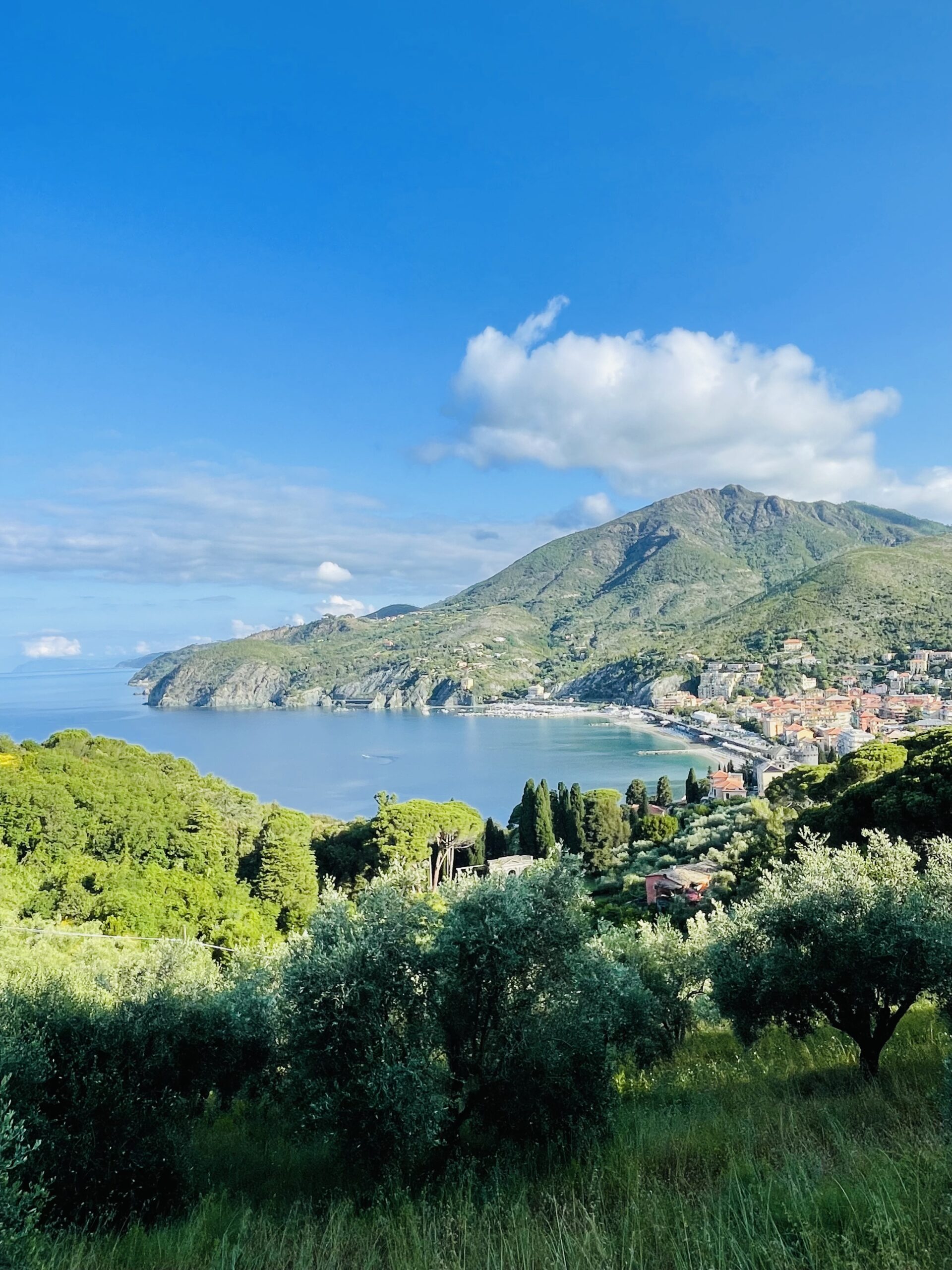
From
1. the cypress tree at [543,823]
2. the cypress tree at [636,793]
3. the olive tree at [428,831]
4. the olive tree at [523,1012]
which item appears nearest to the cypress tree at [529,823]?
the cypress tree at [543,823]

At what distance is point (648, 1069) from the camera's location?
9242 millimetres

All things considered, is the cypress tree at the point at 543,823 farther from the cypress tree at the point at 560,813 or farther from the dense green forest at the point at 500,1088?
the dense green forest at the point at 500,1088

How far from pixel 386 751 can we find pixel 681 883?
67.2 m

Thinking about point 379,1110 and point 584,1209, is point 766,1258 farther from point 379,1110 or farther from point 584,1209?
point 379,1110

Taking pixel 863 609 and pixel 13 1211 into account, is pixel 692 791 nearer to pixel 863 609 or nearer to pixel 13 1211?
pixel 13 1211

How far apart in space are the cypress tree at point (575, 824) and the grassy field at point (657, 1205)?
1085 inches

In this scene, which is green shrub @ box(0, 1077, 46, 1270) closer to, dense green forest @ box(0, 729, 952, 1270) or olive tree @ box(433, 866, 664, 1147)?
dense green forest @ box(0, 729, 952, 1270)

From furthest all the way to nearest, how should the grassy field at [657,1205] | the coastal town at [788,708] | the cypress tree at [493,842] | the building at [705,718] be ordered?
the building at [705,718] → the coastal town at [788,708] → the cypress tree at [493,842] → the grassy field at [657,1205]

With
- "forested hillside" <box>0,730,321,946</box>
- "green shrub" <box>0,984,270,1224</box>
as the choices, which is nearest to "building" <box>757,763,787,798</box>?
"forested hillside" <box>0,730,321,946</box>

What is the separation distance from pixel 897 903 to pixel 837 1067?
229cm

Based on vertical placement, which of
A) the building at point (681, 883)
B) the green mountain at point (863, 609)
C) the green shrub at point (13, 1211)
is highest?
the green mountain at point (863, 609)

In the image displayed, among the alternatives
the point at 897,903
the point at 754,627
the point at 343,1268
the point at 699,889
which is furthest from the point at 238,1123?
the point at 754,627

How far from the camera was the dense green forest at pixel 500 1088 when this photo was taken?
397 centimetres

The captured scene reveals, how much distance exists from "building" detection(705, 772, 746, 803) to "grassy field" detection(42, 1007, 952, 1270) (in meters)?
39.0
